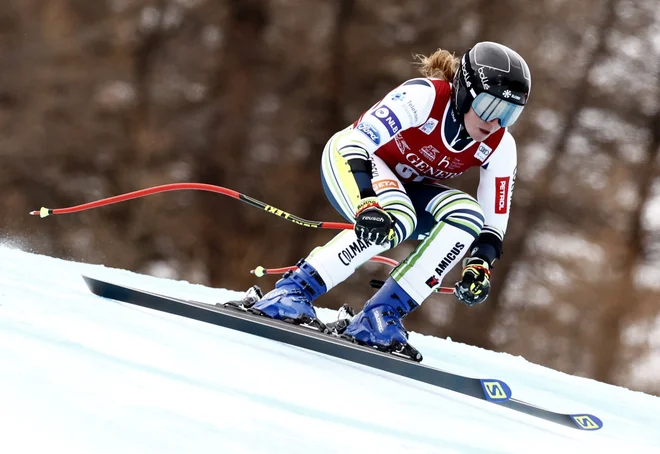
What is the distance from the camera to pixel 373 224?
237 cm

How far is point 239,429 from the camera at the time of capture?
1276 mm

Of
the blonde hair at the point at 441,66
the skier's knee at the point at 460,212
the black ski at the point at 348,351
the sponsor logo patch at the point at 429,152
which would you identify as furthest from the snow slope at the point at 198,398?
the blonde hair at the point at 441,66

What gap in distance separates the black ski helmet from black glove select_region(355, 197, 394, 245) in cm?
53

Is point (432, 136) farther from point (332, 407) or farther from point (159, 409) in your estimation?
point (159, 409)

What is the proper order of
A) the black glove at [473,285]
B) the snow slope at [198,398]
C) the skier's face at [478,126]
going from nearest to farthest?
the snow slope at [198,398], the skier's face at [478,126], the black glove at [473,285]

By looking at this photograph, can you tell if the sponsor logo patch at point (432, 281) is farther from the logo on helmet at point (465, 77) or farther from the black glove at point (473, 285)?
the logo on helmet at point (465, 77)

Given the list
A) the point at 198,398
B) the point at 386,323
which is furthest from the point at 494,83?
the point at 198,398

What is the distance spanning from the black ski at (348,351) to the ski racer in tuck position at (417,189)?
156 mm

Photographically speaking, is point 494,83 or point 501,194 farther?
point 501,194

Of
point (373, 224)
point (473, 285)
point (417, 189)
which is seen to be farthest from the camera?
point (417, 189)

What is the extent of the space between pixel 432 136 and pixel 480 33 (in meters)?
8.14

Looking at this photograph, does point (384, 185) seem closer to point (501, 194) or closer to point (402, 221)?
point (402, 221)

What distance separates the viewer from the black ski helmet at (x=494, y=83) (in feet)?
8.23

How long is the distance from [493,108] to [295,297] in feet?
3.14
